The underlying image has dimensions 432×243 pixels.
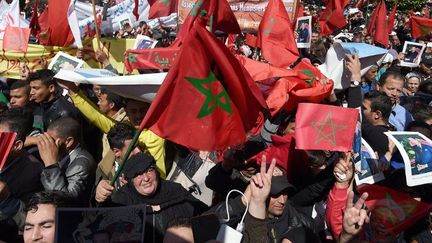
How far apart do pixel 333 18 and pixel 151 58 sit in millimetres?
3510

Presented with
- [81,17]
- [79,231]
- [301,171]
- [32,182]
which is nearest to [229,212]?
[301,171]

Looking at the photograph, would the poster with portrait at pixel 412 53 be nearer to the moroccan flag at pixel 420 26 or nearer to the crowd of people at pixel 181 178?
the moroccan flag at pixel 420 26

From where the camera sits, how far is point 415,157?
3.19 meters

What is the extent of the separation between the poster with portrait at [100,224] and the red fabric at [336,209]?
1.06m

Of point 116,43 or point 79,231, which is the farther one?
point 116,43

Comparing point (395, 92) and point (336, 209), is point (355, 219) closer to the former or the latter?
point (336, 209)

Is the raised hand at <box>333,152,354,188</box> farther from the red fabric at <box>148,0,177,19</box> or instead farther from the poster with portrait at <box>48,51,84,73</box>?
the red fabric at <box>148,0,177,19</box>

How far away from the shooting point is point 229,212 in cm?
319

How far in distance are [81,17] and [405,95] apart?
412 cm

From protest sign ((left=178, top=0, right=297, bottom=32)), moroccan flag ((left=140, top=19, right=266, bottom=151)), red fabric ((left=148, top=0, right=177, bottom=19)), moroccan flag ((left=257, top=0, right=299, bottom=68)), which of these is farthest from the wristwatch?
red fabric ((left=148, top=0, right=177, bottom=19))

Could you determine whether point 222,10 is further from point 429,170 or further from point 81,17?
point 81,17

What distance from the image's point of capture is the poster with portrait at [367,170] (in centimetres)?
363

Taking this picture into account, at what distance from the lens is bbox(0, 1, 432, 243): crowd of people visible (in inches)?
115

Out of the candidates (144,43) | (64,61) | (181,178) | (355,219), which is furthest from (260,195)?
(144,43)
